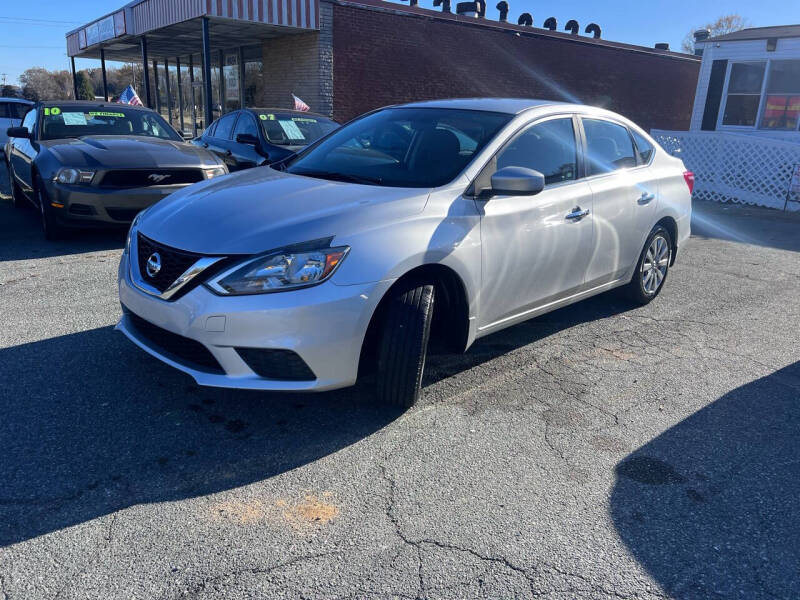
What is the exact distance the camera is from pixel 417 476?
9.61ft

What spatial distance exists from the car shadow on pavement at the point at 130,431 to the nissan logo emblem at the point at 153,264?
70 centimetres

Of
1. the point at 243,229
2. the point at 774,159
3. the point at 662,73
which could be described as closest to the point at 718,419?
the point at 243,229

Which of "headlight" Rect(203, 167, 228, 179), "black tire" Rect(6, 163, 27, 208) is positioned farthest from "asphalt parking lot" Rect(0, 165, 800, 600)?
"black tire" Rect(6, 163, 27, 208)

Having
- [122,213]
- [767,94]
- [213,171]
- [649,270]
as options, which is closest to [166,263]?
[122,213]

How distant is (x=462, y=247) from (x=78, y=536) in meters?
2.22

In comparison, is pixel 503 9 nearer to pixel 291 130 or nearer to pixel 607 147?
pixel 291 130

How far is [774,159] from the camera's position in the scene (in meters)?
12.5

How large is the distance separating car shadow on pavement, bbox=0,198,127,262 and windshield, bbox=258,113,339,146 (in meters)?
2.58

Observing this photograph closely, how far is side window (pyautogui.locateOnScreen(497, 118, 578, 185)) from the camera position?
3.98 meters

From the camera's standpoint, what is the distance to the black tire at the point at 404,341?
3.22 meters

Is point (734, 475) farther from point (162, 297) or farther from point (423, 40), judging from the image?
point (423, 40)

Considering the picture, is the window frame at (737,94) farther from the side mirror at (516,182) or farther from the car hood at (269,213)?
the car hood at (269,213)

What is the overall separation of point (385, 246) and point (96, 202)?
4.50 metres

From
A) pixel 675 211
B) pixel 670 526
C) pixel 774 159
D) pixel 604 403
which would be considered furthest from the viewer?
pixel 774 159
